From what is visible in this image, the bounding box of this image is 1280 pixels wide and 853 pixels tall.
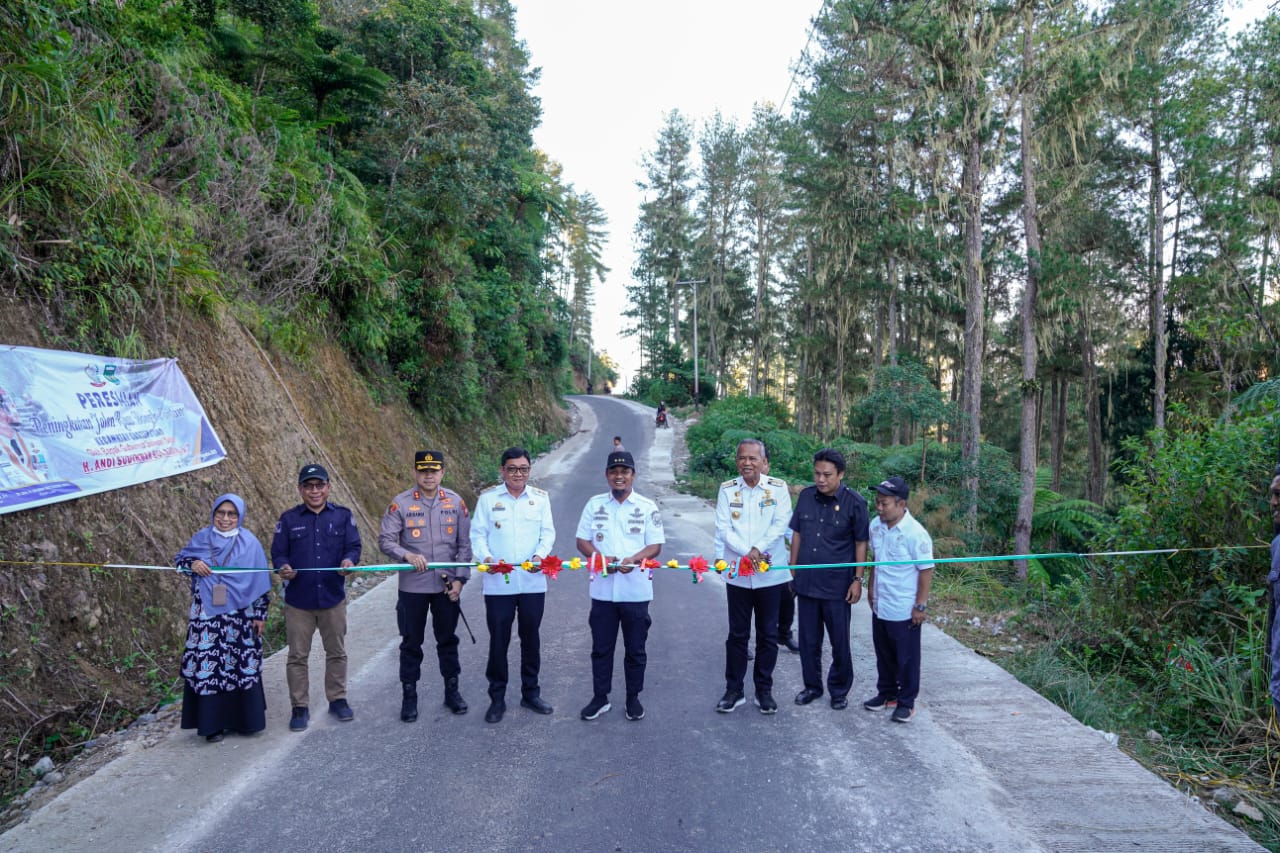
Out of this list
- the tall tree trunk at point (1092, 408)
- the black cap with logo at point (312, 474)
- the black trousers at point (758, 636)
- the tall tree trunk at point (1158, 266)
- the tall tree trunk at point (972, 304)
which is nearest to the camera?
the black cap with logo at point (312, 474)

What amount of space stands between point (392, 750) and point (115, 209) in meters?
5.77

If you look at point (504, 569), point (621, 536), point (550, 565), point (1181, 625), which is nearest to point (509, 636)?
point (504, 569)

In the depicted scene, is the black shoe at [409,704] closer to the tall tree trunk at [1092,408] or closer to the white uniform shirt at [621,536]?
the white uniform shirt at [621,536]

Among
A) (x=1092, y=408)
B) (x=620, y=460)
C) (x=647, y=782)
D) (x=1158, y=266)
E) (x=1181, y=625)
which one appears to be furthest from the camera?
(x=1092, y=408)

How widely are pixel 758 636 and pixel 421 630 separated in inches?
91.3

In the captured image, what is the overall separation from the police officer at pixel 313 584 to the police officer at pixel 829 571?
3.11 m

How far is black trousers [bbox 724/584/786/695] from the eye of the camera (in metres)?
4.98

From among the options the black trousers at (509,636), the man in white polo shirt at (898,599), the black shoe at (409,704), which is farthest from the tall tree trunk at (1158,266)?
the black shoe at (409,704)

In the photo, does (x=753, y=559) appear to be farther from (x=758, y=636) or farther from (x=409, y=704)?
(x=409, y=704)

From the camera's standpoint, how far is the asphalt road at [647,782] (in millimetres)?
3402

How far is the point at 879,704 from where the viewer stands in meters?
5.05

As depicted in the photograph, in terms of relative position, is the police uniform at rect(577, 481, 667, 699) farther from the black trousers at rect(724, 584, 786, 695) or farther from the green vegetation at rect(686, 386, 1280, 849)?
the green vegetation at rect(686, 386, 1280, 849)

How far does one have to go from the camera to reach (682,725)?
15.5 ft

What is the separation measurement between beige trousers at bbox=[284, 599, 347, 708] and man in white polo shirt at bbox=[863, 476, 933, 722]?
3597mm
